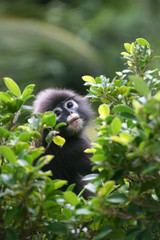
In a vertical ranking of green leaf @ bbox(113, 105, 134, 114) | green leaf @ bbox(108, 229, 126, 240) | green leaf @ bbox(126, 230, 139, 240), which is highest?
green leaf @ bbox(113, 105, 134, 114)

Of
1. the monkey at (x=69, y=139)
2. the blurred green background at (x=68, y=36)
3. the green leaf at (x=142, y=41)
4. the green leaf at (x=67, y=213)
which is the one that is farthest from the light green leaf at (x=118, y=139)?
the blurred green background at (x=68, y=36)

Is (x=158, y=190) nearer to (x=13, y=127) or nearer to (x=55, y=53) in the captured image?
(x=13, y=127)

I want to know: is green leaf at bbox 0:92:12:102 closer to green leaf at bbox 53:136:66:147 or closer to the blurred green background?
green leaf at bbox 53:136:66:147

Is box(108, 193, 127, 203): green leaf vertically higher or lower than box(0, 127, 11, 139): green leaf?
lower

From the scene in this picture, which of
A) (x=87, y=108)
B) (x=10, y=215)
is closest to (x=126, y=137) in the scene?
(x=10, y=215)

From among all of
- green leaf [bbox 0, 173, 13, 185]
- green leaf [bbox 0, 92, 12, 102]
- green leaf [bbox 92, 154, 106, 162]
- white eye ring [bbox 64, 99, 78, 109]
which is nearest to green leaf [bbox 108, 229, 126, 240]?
green leaf [bbox 92, 154, 106, 162]

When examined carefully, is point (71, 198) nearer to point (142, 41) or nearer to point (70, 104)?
point (142, 41)

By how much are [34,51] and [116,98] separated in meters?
4.45

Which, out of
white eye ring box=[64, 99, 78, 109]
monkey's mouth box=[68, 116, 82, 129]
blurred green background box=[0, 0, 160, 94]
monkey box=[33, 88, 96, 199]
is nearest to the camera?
monkey box=[33, 88, 96, 199]

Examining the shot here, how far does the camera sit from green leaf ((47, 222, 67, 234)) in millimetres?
1123

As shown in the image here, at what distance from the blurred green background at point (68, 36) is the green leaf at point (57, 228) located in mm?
4229

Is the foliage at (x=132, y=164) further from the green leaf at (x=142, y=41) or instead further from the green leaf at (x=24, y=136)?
the green leaf at (x=142, y=41)

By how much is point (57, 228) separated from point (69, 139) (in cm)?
151

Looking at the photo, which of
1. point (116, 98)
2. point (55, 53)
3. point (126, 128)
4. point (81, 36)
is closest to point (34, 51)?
point (55, 53)
